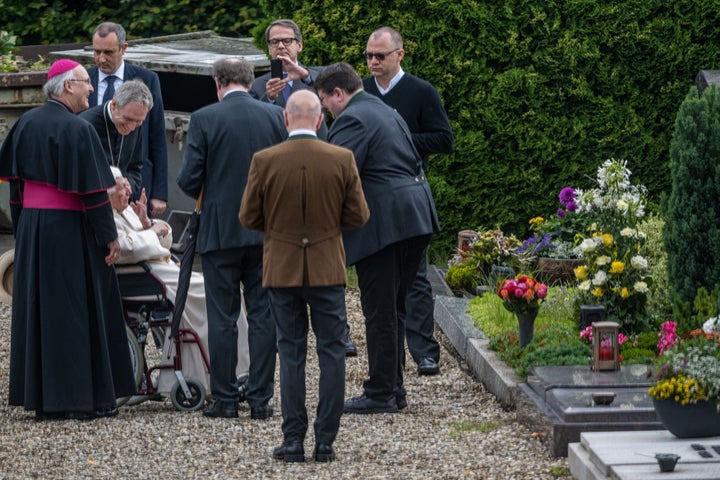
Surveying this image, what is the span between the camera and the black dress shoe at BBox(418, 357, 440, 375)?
8.09 metres

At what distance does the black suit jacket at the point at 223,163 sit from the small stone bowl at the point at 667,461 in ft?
8.63

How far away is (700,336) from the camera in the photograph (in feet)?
19.2

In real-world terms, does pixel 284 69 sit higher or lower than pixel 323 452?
higher

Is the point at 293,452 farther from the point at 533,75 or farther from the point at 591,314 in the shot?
the point at 533,75

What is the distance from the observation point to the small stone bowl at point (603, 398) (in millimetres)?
6082

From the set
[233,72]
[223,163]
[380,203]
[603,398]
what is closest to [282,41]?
[233,72]

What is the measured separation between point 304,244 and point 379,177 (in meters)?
1.09

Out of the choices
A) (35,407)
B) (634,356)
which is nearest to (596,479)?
(634,356)

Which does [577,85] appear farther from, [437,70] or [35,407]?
[35,407]

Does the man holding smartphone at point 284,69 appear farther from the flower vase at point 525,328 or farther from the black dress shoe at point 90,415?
the black dress shoe at point 90,415

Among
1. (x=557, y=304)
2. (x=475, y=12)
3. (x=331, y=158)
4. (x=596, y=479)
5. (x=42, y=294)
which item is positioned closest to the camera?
(x=596, y=479)

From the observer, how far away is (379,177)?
6.84 metres

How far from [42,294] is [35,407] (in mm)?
592

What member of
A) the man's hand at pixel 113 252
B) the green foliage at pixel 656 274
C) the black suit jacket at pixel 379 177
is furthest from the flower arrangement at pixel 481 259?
the man's hand at pixel 113 252
